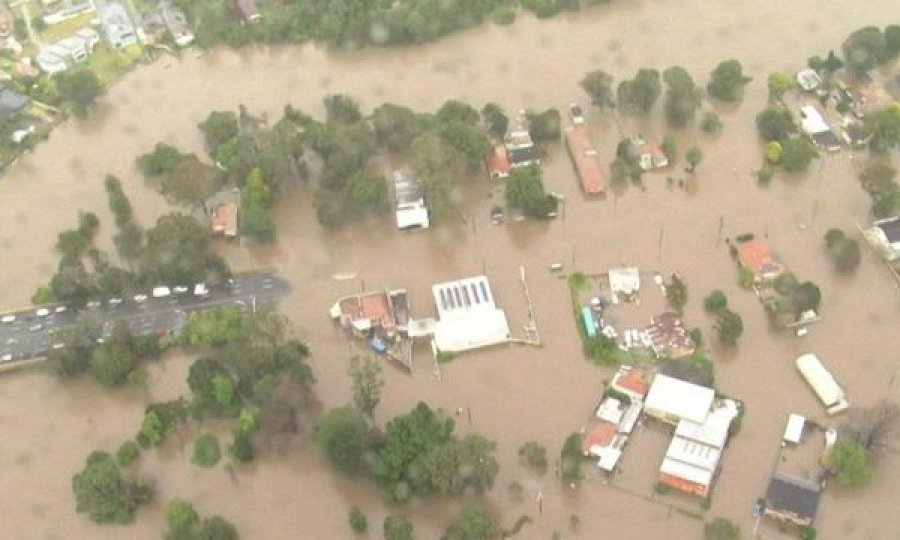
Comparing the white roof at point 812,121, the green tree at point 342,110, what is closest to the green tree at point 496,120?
the green tree at point 342,110

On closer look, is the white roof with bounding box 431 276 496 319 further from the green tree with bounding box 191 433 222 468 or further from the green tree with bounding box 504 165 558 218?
the green tree with bounding box 191 433 222 468

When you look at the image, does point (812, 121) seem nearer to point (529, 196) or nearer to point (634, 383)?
point (529, 196)

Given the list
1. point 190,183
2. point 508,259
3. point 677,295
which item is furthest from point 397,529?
point 190,183

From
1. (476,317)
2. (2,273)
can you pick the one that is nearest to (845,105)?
(476,317)

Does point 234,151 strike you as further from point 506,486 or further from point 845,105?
point 845,105

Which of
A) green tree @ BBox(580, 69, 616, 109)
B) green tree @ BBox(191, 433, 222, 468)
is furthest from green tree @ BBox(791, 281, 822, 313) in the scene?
green tree @ BBox(191, 433, 222, 468)
